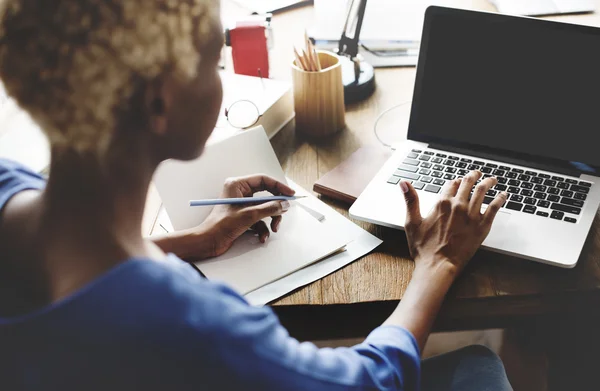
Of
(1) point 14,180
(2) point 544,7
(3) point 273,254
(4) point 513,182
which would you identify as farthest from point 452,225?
(2) point 544,7

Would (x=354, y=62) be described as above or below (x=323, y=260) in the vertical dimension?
above

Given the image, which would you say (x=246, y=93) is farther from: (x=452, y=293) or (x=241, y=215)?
(x=452, y=293)

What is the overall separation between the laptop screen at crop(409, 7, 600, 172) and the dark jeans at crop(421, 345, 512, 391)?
1.22 feet

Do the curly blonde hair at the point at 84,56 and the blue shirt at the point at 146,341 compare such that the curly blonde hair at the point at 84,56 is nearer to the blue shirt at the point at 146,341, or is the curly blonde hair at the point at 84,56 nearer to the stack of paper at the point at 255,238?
the blue shirt at the point at 146,341

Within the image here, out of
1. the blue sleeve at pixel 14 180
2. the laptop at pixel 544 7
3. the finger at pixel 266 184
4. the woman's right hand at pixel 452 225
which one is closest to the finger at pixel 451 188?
the woman's right hand at pixel 452 225

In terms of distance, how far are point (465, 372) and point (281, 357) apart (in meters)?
0.51

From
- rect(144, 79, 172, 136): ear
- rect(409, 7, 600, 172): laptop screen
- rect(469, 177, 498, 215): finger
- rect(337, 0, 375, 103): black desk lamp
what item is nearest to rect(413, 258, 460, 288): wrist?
rect(469, 177, 498, 215): finger

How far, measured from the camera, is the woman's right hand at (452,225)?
85 cm

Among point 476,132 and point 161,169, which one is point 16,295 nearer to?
point 161,169

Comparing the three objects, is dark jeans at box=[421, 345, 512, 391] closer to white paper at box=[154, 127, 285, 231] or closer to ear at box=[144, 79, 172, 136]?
white paper at box=[154, 127, 285, 231]

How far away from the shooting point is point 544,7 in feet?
5.24

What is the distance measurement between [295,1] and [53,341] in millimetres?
1452

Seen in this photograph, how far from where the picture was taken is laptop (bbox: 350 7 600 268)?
2.99ft

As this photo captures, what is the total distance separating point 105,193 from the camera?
0.56 meters
